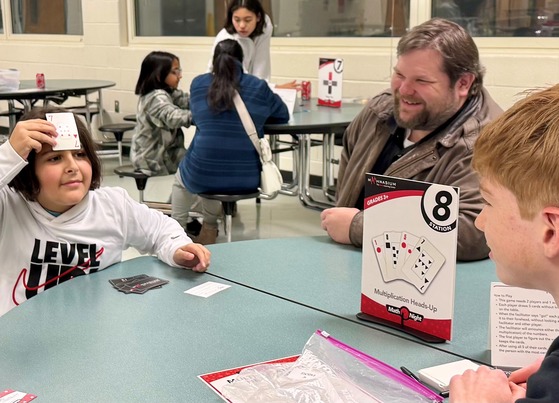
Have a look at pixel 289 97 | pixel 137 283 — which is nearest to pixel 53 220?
pixel 137 283

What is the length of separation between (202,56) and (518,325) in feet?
17.4

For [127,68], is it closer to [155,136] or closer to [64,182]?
[155,136]

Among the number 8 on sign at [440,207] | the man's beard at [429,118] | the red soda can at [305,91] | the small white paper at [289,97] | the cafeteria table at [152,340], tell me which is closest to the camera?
the cafeteria table at [152,340]

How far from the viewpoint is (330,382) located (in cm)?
105

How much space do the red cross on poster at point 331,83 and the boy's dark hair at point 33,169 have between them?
278cm

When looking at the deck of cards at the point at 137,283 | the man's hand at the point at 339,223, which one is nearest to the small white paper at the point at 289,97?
the man's hand at the point at 339,223

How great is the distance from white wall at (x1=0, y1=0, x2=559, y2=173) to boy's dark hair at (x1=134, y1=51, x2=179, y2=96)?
4.47 feet

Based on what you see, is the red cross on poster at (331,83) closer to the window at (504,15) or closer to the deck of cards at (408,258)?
the window at (504,15)

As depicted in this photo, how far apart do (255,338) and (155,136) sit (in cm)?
323

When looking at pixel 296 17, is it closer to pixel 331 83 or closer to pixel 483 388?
pixel 331 83

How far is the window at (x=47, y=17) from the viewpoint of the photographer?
7262 mm

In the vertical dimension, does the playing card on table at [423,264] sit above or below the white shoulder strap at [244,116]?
below

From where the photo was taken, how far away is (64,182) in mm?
1741

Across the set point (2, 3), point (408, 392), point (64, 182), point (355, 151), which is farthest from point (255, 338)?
point (2, 3)
